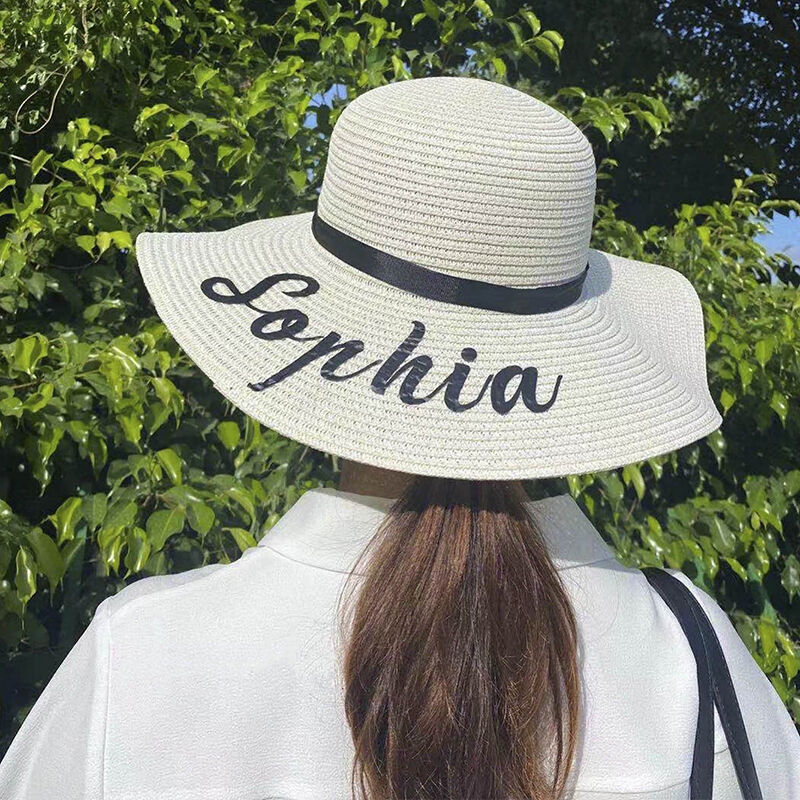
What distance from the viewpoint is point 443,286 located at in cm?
101

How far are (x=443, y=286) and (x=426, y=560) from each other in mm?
303

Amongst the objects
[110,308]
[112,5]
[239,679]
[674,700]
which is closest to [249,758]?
[239,679]

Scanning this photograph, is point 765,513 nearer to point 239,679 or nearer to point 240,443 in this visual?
point 240,443

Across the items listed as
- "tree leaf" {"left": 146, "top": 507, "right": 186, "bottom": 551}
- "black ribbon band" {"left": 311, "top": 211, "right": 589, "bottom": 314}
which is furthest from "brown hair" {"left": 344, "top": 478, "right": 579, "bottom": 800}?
"tree leaf" {"left": 146, "top": 507, "right": 186, "bottom": 551}

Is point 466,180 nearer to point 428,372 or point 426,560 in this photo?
point 428,372

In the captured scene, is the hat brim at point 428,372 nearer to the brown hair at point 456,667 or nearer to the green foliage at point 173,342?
the brown hair at point 456,667

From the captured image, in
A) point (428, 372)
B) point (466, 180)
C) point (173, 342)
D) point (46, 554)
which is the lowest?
point (46, 554)

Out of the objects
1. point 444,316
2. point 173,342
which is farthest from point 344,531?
point 173,342

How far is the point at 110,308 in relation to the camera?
6.50 ft

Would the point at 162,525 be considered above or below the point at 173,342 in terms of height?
below

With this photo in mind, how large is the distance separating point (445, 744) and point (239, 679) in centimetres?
20

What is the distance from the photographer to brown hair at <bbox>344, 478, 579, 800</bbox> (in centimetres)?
85

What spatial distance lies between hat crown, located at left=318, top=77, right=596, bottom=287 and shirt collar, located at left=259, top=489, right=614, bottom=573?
258mm

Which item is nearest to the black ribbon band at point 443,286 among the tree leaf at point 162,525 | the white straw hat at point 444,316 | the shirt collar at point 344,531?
the white straw hat at point 444,316
